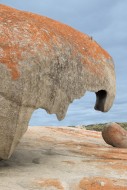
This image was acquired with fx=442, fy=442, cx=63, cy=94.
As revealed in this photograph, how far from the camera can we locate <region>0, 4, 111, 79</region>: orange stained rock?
5805 mm

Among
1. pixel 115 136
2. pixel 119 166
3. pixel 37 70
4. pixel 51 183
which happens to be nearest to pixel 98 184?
pixel 51 183

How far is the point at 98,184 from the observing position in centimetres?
576

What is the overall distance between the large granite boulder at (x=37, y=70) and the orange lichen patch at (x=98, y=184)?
1.08m

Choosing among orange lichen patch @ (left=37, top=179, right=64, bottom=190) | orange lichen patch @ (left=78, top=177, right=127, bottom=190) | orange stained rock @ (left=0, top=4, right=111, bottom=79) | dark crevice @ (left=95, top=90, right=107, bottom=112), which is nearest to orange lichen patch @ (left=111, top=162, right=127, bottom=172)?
orange lichen patch @ (left=78, top=177, right=127, bottom=190)

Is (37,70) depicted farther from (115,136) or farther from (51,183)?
(115,136)

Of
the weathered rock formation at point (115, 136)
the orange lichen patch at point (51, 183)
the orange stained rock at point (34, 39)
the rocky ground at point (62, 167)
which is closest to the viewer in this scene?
the orange lichen patch at point (51, 183)

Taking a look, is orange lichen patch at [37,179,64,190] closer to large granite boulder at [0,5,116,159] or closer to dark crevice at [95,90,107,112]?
large granite boulder at [0,5,116,159]

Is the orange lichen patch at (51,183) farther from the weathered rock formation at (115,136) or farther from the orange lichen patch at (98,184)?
the weathered rock formation at (115,136)

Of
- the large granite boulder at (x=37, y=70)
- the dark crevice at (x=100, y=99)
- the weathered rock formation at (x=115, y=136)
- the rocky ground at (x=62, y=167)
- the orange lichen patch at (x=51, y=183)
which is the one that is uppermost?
the large granite boulder at (x=37, y=70)

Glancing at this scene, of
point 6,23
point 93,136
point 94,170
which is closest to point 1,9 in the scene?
point 6,23

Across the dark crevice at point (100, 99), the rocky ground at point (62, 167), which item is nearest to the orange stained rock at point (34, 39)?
the dark crevice at point (100, 99)

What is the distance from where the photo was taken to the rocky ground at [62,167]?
568cm

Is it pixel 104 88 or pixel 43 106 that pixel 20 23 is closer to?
pixel 43 106

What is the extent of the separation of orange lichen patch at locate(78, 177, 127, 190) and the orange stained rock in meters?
1.65
